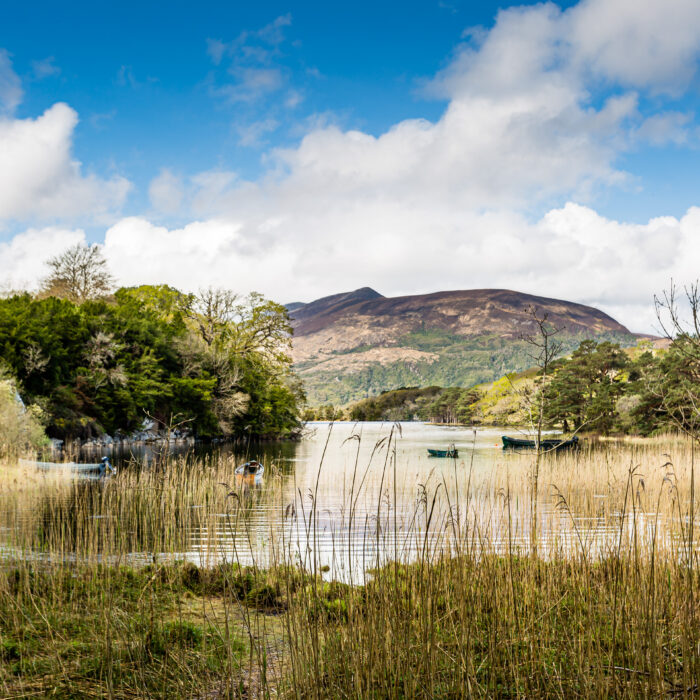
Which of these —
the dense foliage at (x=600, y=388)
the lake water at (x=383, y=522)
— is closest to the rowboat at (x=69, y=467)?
the lake water at (x=383, y=522)

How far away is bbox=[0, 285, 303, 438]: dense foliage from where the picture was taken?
28.3 meters

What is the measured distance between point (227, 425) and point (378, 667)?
3803 centimetres

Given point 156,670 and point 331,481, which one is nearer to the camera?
point 156,670

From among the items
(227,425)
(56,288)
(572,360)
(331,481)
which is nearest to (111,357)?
(227,425)

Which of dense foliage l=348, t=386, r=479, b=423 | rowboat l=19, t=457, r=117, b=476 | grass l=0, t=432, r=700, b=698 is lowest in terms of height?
dense foliage l=348, t=386, r=479, b=423

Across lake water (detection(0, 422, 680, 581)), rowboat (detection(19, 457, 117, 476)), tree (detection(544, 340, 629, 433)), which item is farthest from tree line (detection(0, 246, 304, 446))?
tree (detection(544, 340, 629, 433))

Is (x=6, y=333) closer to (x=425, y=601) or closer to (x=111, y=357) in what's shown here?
(x=111, y=357)

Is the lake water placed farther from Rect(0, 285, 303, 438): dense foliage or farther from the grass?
Rect(0, 285, 303, 438): dense foliage

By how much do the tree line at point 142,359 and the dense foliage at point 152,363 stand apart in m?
0.07

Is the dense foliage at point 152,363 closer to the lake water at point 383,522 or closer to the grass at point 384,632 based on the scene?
the lake water at point 383,522

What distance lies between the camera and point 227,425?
40.2m

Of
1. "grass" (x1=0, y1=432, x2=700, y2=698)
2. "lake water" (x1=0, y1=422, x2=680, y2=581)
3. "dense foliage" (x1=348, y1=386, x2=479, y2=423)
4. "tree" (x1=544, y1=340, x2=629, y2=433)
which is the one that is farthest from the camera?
"dense foliage" (x1=348, y1=386, x2=479, y2=423)

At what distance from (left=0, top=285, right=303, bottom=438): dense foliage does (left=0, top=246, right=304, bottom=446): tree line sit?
7cm

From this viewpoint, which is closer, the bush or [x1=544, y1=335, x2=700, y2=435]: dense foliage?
the bush
